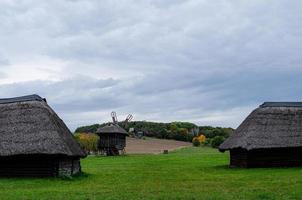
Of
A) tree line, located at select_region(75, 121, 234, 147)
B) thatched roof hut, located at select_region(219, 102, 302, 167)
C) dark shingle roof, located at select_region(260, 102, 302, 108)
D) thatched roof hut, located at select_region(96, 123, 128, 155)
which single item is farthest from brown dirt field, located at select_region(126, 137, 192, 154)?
thatched roof hut, located at select_region(219, 102, 302, 167)

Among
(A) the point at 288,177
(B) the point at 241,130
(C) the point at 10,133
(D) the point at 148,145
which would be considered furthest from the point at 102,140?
(A) the point at 288,177

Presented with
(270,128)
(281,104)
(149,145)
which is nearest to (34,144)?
(270,128)

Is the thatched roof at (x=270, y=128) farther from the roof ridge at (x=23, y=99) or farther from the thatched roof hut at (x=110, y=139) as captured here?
the thatched roof hut at (x=110, y=139)

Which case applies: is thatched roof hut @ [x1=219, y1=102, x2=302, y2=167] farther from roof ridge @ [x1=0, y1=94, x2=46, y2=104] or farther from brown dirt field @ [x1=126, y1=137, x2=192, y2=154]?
brown dirt field @ [x1=126, y1=137, x2=192, y2=154]

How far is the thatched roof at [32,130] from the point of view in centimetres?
2797

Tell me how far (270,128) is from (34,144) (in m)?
16.4

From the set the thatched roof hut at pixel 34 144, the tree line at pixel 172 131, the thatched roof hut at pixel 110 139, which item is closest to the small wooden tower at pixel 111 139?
the thatched roof hut at pixel 110 139

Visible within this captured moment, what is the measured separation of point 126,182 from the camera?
84.2 feet

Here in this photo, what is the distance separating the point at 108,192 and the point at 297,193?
7109mm

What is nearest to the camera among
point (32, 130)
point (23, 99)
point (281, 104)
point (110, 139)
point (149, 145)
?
point (32, 130)

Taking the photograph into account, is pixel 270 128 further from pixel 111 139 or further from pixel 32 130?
pixel 111 139

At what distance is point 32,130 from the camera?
95.8 ft

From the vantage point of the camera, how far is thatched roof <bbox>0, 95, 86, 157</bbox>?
2797 centimetres

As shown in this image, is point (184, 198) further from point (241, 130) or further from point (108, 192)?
point (241, 130)
